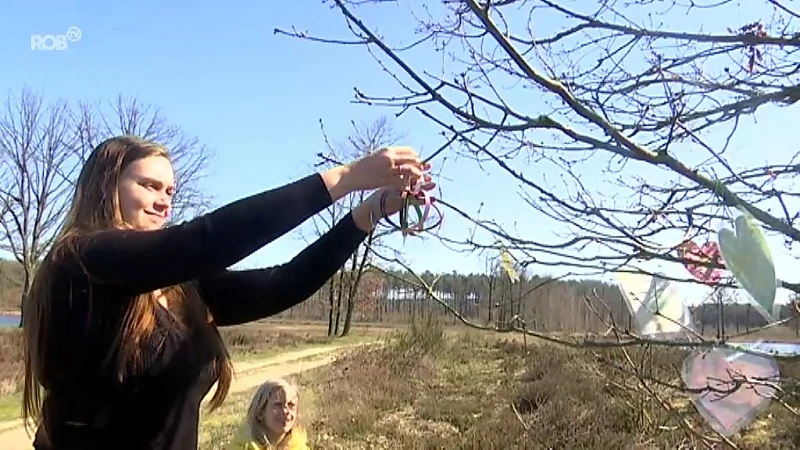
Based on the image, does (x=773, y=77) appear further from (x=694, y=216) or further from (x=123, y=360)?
(x=123, y=360)

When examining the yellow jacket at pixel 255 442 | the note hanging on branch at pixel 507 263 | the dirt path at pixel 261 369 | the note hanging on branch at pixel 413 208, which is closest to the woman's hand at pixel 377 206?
the note hanging on branch at pixel 413 208

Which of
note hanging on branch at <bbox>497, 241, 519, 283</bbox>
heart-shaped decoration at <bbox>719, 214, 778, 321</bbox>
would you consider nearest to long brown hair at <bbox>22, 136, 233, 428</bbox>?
note hanging on branch at <bbox>497, 241, 519, 283</bbox>

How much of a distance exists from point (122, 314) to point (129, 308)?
0.04 feet

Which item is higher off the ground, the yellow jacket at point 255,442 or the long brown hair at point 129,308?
the long brown hair at point 129,308

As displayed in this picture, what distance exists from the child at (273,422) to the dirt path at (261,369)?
496 centimetres

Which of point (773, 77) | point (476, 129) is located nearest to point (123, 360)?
point (476, 129)

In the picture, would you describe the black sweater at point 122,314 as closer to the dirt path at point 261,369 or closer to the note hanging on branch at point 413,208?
the note hanging on branch at point 413,208

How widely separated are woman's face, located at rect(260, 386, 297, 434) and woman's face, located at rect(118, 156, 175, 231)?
1920mm

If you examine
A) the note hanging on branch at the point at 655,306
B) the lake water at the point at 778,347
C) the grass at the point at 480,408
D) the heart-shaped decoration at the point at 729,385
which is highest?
the note hanging on branch at the point at 655,306

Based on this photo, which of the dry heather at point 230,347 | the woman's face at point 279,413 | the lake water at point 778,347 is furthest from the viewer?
the dry heather at point 230,347

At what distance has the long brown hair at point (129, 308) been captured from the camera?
1.03 metres

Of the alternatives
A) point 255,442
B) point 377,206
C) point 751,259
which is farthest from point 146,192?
point 255,442

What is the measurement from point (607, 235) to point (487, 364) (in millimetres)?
11580

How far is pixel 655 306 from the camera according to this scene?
159 cm
